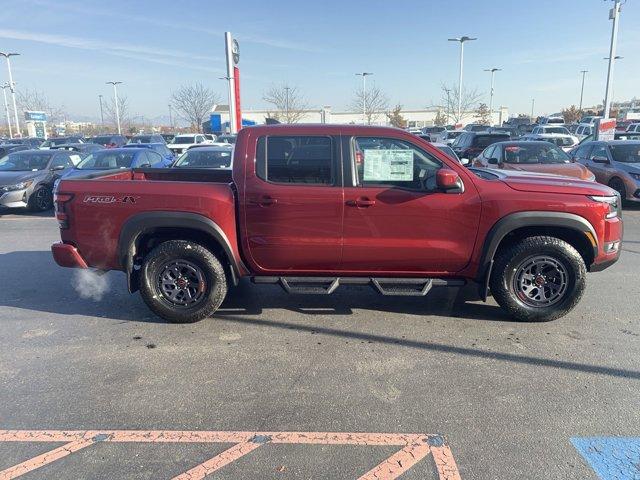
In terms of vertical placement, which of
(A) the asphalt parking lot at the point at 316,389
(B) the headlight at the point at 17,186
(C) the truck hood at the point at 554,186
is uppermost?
(C) the truck hood at the point at 554,186

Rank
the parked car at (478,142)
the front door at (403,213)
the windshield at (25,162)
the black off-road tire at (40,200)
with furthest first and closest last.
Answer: the parked car at (478,142)
the windshield at (25,162)
the black off-road tire at (40,200)
the front door at (403,213)

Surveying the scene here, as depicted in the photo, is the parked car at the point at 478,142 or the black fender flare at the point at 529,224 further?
the parked car at the point at 478,142

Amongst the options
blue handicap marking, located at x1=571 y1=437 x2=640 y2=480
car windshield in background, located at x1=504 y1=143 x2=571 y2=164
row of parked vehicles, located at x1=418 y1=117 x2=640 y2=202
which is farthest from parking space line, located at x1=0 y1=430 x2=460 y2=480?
car windshield in background, located at x1=504 y1=143 x2=571 y2=164

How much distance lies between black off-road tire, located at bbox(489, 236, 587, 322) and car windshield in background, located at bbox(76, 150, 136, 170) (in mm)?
9699

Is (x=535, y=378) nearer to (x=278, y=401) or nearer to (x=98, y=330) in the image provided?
(x=278, y=401)

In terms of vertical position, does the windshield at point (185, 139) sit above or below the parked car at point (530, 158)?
above

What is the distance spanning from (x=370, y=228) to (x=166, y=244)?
1967 millimetres

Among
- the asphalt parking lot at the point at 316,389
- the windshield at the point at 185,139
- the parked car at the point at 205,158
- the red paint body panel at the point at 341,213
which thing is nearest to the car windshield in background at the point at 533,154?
the asphalt parking lot at the point at 316,389

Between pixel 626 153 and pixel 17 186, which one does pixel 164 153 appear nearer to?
pixel 17 186

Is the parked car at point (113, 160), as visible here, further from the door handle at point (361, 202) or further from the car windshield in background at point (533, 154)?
the car windshield in background at point (533, 154)

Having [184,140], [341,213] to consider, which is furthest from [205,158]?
[184,140]

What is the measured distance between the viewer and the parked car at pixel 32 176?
11.0m

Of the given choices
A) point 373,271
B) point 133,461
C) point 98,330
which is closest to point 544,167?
point 373,271

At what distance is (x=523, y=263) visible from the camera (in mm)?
4559
